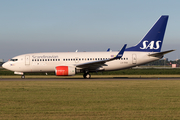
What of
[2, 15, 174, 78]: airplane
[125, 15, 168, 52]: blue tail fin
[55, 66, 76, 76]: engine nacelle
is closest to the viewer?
[55, 66, 76, 76]: engine nacelle

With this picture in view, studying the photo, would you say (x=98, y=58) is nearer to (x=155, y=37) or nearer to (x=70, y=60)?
(x=70, y=60)

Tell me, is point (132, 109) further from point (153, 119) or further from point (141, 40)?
point (141, 40)

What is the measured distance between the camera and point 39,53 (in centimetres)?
3269

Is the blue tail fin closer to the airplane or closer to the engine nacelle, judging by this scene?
the airplane

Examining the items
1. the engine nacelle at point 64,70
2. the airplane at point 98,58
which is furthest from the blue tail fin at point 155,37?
the engine nacelle at point 64,70

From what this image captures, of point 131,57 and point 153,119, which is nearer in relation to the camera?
point 153,119

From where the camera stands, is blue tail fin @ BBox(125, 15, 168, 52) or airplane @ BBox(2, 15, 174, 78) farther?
blue tail fin @ BBox(125, 15, 168, 52)

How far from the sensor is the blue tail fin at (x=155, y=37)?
104 ft

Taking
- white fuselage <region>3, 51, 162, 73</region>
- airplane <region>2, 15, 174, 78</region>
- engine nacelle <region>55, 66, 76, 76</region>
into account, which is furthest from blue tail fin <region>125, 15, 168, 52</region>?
engine nacelle <region>55, 66, 76, 76</region>

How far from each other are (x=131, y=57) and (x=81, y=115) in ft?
76.0

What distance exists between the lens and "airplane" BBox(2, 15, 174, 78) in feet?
102

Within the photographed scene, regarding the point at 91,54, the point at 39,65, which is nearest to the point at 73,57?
the point at 91,54

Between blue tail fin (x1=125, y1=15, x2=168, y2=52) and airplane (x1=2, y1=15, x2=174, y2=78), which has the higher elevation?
blue tail fin (x1=125, y1=15, x2=168, y2=52)

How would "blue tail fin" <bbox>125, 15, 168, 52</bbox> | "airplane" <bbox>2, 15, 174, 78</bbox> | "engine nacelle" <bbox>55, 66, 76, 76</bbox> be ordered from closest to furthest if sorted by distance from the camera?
"engine nacelle" <bbox>55, 66, 76, 76</bbox>, "airplane" <bbox>2, 15, 174, 78</bbox>, "blue tail fin" <bbox>125, 15, 168, 52</bbox>
